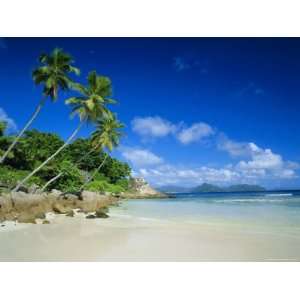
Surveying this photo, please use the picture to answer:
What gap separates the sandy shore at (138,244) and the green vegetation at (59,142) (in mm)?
3553

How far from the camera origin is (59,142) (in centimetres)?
1562

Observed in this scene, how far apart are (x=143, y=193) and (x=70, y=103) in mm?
24695

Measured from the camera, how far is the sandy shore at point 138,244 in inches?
157

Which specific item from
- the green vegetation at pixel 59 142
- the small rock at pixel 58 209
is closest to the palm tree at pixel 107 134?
the green vegetation at pixel 59 142

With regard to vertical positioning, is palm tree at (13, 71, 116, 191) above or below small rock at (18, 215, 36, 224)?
above

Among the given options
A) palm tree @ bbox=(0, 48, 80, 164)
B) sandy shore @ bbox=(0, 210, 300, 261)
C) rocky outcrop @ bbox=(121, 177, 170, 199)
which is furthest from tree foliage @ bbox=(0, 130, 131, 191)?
rocky outcrop @ bbox=(121, 177, 170, 199)

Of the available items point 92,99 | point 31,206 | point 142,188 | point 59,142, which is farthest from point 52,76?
point 142,188

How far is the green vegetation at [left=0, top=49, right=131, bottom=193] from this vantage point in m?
8.25

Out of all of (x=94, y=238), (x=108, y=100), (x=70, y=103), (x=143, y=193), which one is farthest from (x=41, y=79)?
(x=143, y=193)

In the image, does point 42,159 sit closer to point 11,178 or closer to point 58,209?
point 11,178

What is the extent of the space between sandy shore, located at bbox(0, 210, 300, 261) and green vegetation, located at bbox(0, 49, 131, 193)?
355cm

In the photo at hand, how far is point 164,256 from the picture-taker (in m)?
4.04

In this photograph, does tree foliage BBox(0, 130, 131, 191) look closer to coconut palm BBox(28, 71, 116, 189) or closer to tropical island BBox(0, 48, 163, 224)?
tropical island BBox(0, 48, 163, 224)
